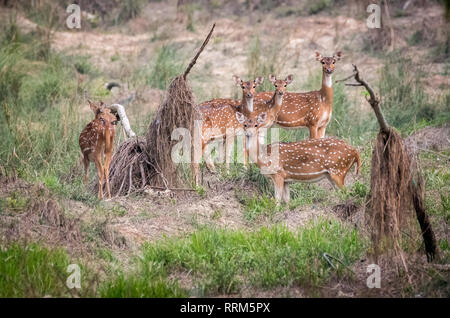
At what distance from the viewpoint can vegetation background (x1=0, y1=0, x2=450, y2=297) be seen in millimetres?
6582

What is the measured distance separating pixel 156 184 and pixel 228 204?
100 centimetres

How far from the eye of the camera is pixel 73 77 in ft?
52.4

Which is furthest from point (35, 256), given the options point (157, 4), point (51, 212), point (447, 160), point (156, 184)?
point (157, 4)

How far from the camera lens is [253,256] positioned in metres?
7.07

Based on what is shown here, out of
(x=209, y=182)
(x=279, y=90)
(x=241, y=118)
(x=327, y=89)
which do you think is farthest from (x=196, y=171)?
(x=327, y=89)

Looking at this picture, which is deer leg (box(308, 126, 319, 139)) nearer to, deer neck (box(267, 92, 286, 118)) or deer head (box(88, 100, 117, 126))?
deer neck (box(267, 92, 286, 118))

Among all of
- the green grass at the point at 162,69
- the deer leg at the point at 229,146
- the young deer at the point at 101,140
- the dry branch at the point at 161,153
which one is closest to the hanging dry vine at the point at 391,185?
the dry branch at the point at 161,153

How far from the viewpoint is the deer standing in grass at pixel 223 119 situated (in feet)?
33.2

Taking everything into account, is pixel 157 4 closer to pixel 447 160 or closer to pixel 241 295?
pixel 447 160

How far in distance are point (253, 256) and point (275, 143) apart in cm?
253

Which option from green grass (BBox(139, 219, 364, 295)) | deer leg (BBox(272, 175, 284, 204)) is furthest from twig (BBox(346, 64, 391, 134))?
deer leg (BBox(272, 175, 284, 204))

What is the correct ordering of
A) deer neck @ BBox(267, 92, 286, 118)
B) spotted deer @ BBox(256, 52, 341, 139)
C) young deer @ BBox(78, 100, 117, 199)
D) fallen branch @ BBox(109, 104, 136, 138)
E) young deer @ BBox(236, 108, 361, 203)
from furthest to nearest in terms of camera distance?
spotted deer @ BBox(256, 52, 341, 139), deer neck @ BBox(267, 92, 286, 118), fallen branch @ BBox(109, 104, 136, 138), young deer @ BBox(236, 108, 361, 203), young deer @ BBox(78, 100, 117, 199)

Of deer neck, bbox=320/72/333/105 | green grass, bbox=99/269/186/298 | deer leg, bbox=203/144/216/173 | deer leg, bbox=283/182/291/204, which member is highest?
deer neck, bbox=320/72/333/105

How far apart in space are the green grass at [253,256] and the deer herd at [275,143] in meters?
1.34
